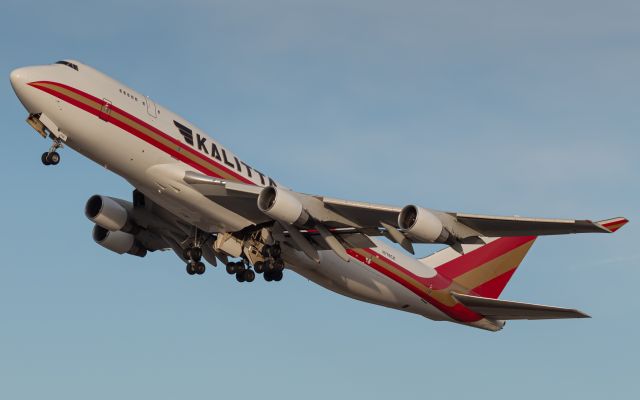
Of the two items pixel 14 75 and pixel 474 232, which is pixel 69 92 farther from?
pixel 474 232

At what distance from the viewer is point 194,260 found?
122 feet

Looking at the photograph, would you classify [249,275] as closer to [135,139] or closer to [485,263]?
[135,139]

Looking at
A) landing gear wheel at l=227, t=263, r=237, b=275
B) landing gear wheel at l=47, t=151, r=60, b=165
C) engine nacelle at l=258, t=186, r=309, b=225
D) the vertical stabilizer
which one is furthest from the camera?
the vertical stabilizer

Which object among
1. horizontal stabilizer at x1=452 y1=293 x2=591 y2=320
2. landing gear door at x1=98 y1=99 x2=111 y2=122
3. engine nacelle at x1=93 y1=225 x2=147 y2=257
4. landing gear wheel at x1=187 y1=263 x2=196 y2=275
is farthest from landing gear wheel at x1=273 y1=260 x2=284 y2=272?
horizontal stabilizer at x1=452 y1=293 x2=591 y2=320

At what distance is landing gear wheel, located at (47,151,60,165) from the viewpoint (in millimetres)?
31969

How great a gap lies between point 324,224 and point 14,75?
11321 millimetres

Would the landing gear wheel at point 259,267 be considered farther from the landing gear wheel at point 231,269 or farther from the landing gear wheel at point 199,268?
the landing gear wheel at point 199,268

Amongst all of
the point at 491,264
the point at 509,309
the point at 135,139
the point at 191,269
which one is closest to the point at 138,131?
the point at 135,139

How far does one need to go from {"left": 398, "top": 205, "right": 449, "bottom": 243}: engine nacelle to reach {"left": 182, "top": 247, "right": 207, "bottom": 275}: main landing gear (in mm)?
9023

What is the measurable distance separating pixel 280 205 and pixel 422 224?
4653mm

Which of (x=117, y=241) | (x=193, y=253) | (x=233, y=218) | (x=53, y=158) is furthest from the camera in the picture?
Result: (x=117, y=241)

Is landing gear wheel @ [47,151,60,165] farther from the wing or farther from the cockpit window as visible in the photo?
the wing

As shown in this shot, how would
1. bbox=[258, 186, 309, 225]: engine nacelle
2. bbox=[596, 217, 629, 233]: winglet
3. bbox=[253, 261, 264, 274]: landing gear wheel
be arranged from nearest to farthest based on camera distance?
bbox=[596, 217, 629, 233]: winglet, bbox=[258, 186, 309, 225]: engine nacelle, bbox=[253, 261, 264, 274]: landing gear wheel

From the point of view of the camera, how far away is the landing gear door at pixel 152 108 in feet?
107
